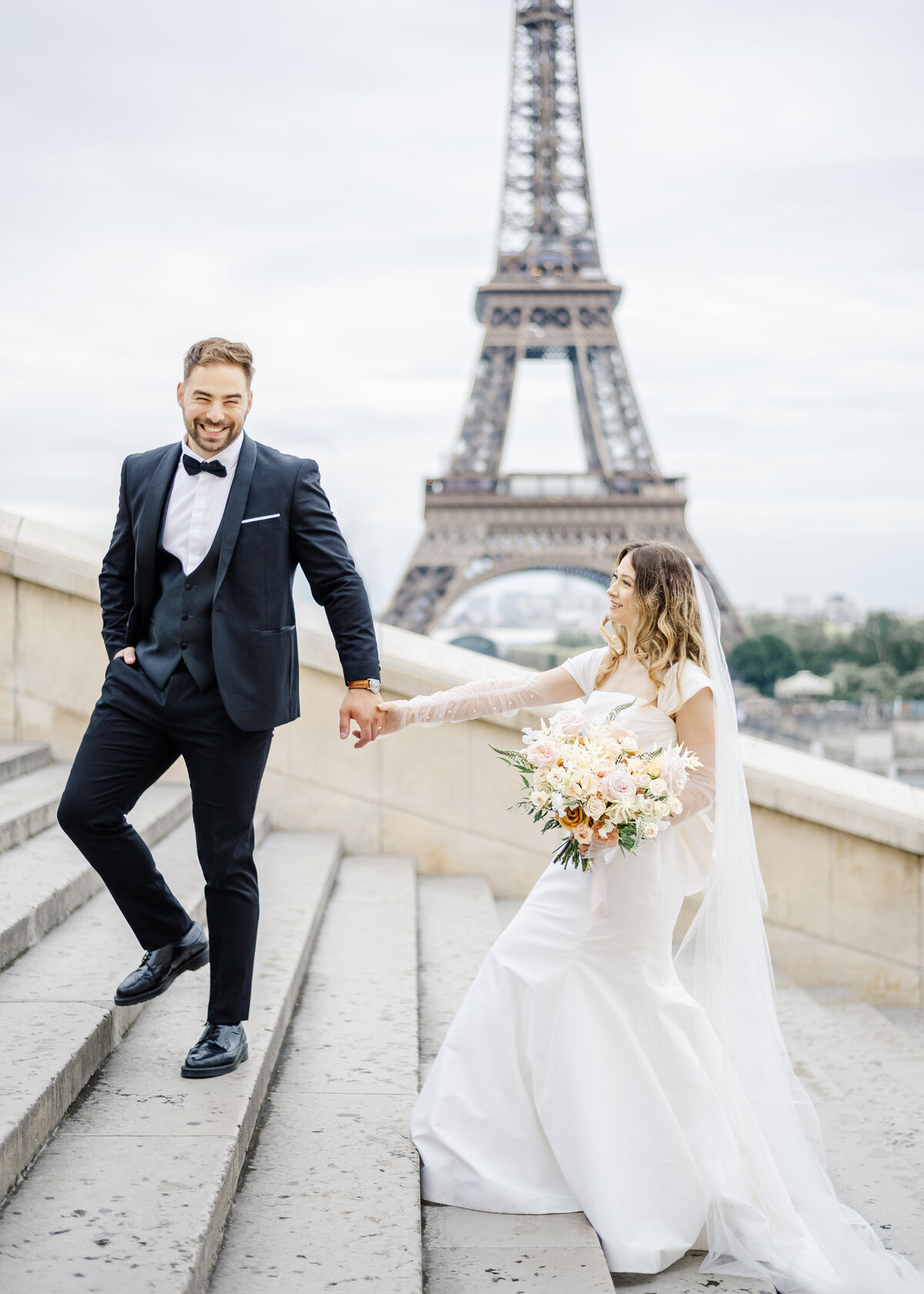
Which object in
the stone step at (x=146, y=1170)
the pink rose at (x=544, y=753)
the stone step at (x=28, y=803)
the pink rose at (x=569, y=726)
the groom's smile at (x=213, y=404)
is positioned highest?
the groom's smile at (x=213, y=404)

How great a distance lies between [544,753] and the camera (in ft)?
8.05

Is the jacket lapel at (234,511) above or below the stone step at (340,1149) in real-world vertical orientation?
above

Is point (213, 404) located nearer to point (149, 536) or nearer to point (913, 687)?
point (149, 536)

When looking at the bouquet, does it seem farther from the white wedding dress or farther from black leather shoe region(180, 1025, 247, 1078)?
black leather shoe region(180, 1025, 247, 1078)

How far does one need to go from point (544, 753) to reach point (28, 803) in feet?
8.08

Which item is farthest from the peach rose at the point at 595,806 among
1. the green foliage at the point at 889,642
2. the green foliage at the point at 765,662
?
the green foliage at the point at 765,662

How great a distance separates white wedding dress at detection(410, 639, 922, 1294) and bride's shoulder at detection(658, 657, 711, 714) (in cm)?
2

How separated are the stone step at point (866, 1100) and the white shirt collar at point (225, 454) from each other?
2.40 m

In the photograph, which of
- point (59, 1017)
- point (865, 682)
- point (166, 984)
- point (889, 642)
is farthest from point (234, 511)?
point (889, 642)

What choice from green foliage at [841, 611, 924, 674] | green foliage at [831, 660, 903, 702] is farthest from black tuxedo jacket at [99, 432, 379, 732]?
green foliage at [841, 611, 924, 674]

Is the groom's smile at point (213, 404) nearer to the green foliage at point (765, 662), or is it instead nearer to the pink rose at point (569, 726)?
the pink rose at point (569, 726)

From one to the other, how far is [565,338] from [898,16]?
58.2ft

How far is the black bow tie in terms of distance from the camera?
258cm

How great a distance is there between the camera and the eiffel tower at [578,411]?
24344 millimetres
